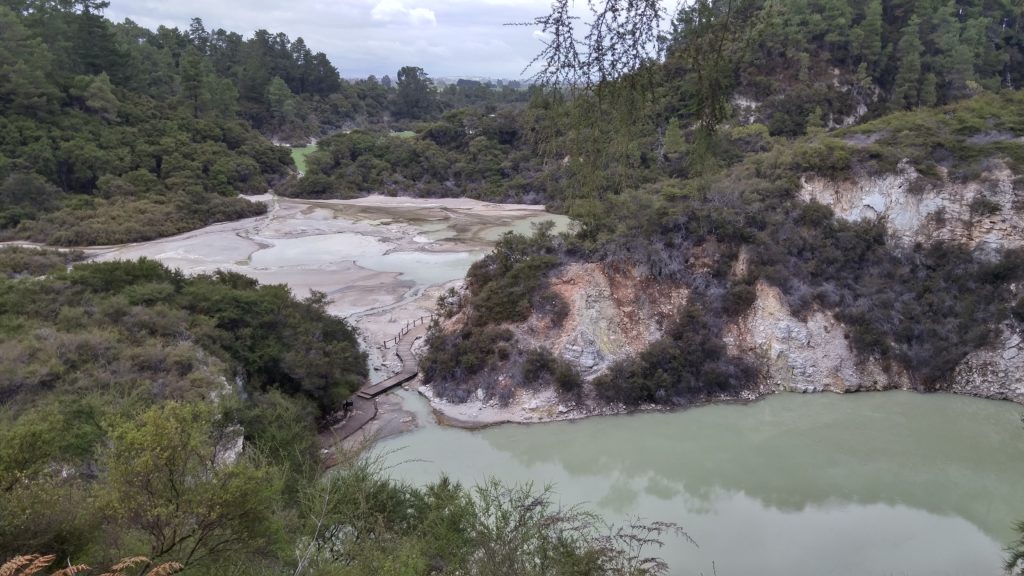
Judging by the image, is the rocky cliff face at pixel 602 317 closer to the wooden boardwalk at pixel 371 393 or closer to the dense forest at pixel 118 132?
the wooden boardwalk at pixel 371 393

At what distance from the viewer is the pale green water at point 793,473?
10.5 m

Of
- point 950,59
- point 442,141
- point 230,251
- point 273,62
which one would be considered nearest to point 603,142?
point 230,251

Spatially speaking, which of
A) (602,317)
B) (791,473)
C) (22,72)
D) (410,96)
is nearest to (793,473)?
(791,473)

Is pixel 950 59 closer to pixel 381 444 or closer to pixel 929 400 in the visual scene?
pixel 929 400

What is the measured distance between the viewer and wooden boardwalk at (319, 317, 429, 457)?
15109 millimetres

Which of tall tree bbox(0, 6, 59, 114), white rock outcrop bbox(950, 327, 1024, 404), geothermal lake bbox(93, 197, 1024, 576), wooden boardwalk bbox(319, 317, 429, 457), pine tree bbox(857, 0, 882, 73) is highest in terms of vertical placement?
pine tree bbox(857, 0, 882, 73)

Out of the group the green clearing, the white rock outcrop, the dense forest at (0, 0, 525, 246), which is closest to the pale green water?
the white rock outcrop

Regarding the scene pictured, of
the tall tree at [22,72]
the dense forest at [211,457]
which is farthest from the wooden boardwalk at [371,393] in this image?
the tall tree at [22,72]

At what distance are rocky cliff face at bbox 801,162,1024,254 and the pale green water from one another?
201 inches

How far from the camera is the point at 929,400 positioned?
643 inches

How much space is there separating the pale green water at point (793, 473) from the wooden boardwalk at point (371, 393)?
1.24 meters

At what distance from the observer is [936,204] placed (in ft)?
59.8

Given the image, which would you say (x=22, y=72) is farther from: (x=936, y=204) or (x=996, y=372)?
(x=996, y=372)

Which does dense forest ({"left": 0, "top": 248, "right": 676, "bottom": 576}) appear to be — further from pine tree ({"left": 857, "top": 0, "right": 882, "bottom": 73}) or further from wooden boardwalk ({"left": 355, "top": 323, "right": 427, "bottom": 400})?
pine tree ({"left": 857, "top": 0, "right": 882, "bottom": 73})
